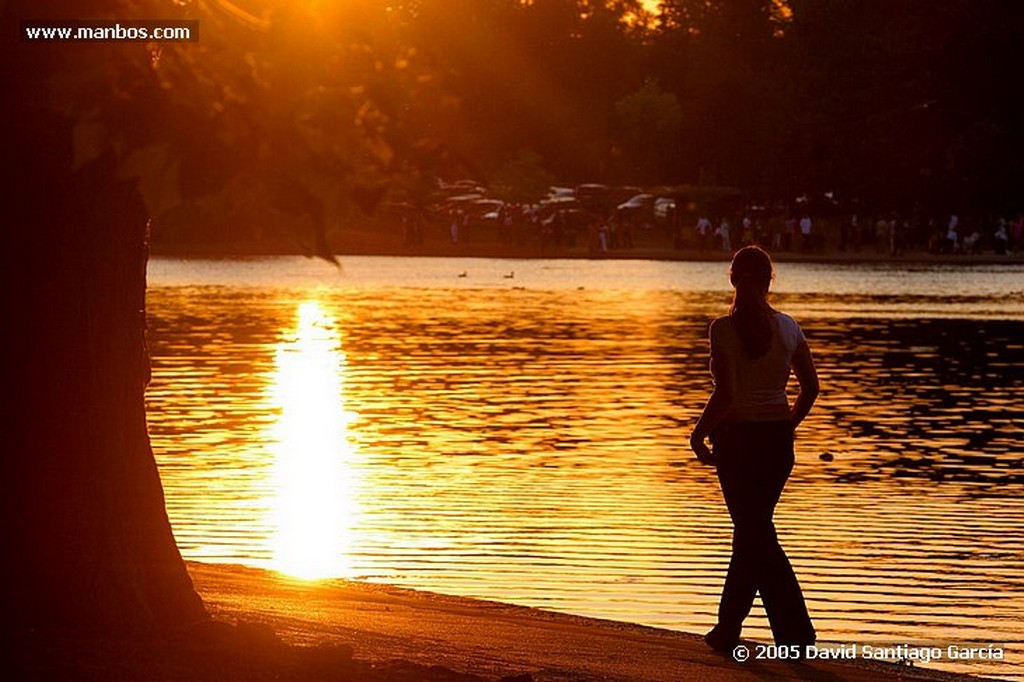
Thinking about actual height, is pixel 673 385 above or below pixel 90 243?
below

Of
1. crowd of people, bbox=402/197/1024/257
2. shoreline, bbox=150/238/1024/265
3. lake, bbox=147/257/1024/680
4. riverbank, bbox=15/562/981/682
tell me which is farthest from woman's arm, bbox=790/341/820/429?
crowd of people, bbox=402/197/1024/257

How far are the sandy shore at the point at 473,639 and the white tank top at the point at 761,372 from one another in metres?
0.99

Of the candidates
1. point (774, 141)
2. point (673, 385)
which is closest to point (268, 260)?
point (774, 141)

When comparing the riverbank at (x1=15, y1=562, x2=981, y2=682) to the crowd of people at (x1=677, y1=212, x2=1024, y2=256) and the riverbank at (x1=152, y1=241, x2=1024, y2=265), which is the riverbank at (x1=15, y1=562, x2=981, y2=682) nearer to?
the riverbank at (x1=152, y1=241, x2=1024, y2=265)

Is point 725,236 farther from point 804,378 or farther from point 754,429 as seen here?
point 754,429

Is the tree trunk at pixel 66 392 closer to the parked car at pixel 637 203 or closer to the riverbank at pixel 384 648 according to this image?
the riverbank at pixel 384 648

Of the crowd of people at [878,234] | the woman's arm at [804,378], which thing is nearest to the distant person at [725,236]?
the crowd of people at [878,234]

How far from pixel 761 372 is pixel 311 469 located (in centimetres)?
860

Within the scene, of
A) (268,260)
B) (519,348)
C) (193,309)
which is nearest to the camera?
(519,348)

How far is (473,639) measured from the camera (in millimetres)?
9852

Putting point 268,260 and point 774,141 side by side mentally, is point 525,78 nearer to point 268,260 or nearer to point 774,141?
point 774,141

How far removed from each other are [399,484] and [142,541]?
25.1ft

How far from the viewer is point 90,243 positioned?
912 cm

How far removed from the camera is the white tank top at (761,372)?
31.8ft
